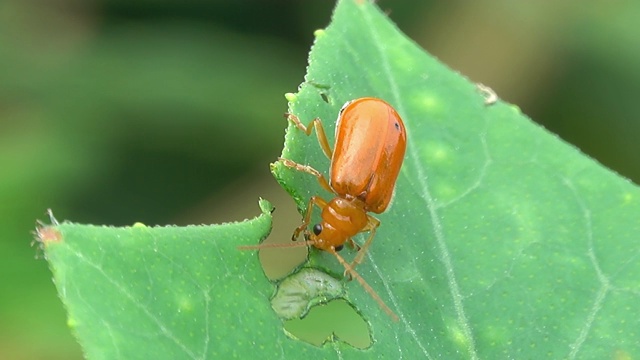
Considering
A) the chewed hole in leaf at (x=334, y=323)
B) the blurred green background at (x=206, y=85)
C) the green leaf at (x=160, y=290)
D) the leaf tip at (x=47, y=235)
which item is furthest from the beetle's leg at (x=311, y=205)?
the blurred green background at (x=206, y=85)

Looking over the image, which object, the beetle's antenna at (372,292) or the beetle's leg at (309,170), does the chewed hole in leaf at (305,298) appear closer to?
the beetle's antenna at (372,292)

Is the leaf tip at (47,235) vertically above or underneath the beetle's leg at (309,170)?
above

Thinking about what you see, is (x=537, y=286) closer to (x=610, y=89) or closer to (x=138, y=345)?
(x=138, y=345)

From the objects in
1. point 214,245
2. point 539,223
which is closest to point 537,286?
point 539,223

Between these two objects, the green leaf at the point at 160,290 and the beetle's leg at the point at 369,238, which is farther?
the beetle's leg at the point at 369,238

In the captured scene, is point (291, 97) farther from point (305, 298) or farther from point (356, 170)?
point (305, 298)

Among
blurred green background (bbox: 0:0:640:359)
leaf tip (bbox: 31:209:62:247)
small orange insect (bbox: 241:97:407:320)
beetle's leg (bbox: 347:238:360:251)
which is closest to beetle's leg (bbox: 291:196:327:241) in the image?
small orange insect (bbox: 241:97:407:320)
